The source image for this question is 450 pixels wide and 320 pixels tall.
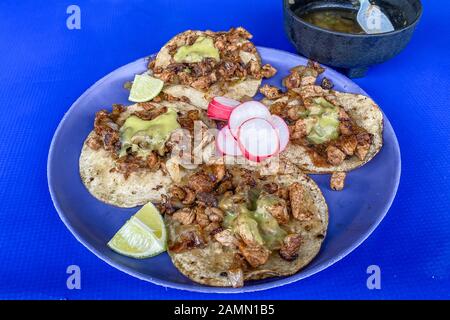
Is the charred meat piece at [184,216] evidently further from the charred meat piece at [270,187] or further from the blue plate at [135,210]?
the charred meat piece at [270,187]

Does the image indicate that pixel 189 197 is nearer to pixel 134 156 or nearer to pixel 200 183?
pixel 200 183

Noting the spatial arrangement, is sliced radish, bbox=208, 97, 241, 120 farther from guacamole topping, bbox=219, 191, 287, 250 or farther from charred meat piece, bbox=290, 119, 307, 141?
guacamole topping, bbox=219, 191, 287, 250

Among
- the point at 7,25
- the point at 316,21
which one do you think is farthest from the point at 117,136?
the point at 7,25

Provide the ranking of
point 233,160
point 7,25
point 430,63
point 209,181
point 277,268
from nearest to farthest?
point 277,268
point 209,181
point 233,160
point 430,63
point 7,25

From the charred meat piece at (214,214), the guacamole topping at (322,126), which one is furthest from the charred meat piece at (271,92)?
the charred meat piece at (214,214)

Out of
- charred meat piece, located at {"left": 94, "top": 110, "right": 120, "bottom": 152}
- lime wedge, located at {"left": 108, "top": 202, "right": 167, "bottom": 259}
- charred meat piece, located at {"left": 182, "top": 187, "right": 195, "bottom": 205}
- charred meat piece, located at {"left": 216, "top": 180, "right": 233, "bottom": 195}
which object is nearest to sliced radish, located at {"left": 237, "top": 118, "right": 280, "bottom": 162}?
charred meat piece, located at {"left": 216, "top": 180, "right": 233, "bottom": 195}

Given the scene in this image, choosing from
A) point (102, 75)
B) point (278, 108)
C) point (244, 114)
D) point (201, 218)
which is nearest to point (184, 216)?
point (201, 218)

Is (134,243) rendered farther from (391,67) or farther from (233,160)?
(391,67)
